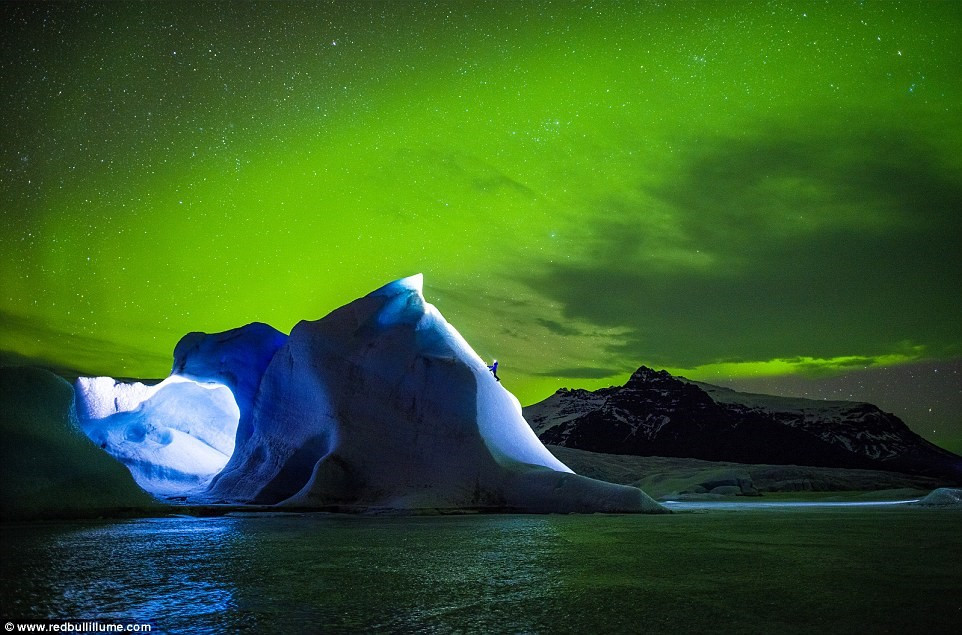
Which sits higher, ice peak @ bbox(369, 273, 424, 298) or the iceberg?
ice peak @ bbox(369, 273, 424, 298)

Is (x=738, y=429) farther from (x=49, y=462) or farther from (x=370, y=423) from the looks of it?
(x=49, y=462)

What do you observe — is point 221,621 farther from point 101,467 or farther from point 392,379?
point 392,379

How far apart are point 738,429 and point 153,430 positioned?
470 feet

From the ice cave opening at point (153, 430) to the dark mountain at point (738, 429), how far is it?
400ft

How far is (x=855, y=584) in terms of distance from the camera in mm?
3830

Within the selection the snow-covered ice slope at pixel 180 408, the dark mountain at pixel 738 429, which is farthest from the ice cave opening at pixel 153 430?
the dark mountain at pixel 738 429

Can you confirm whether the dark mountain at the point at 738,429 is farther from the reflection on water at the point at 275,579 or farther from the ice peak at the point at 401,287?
the reflection on water at the point at 275,579

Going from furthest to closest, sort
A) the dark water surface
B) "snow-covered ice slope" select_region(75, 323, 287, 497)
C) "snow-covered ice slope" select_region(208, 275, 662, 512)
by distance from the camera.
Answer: "snow-covered ice slope" select_region(75, 323, 287, 497)
"snow-covered ice slope" select_region(208, 275, 662, 512)
the dark water surface

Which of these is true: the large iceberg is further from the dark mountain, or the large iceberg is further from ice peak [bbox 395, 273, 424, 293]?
the dark mountain

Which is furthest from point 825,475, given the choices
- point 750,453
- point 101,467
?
point 750,453

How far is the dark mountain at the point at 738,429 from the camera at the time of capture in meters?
136

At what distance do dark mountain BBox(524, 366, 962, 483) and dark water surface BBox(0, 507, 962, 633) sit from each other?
138 meters

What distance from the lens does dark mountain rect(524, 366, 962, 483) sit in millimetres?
136250

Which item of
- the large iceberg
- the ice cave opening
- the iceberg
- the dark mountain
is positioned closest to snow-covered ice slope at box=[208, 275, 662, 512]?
the large iceberg
